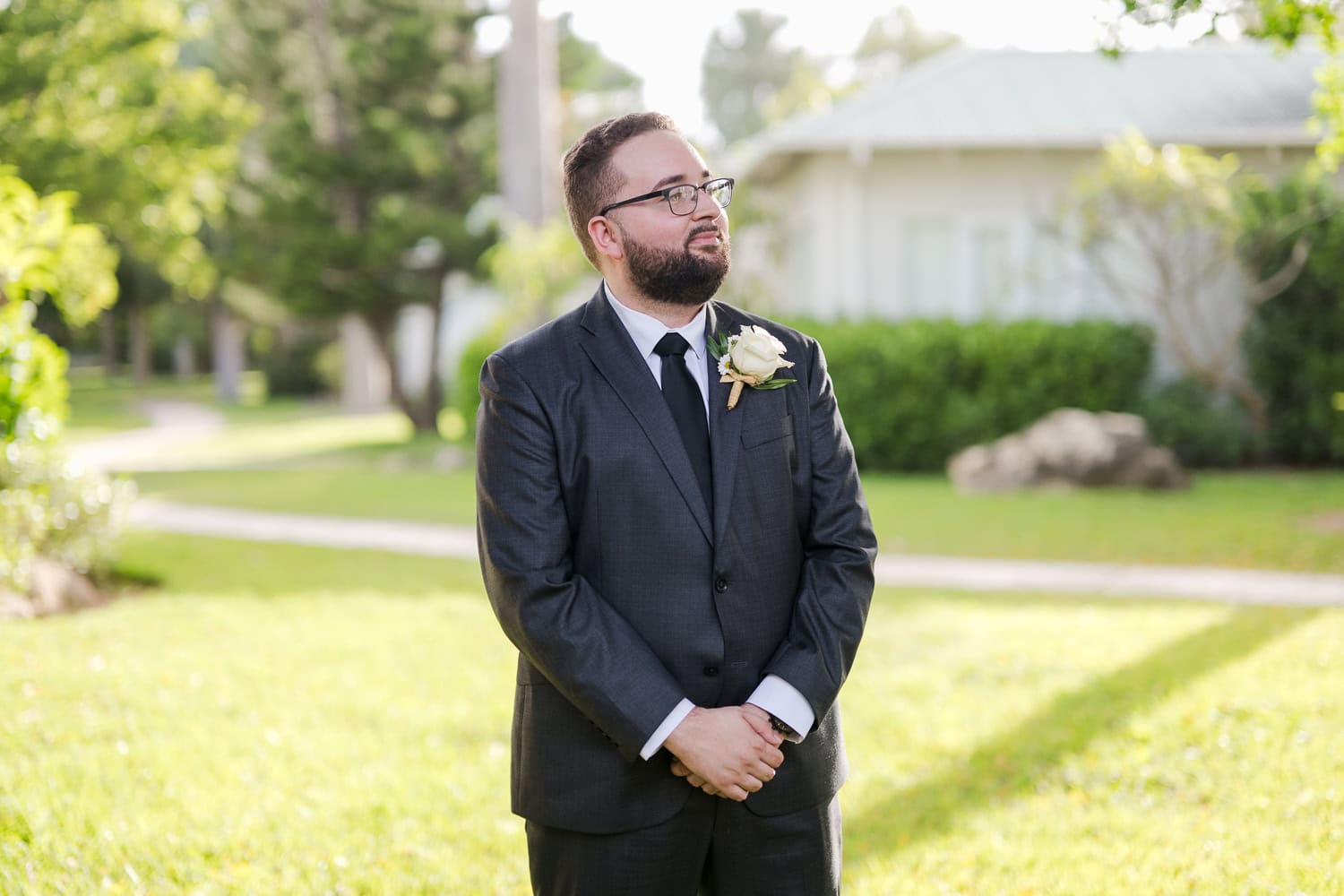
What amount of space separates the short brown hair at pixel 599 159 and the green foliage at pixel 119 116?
30.7ft

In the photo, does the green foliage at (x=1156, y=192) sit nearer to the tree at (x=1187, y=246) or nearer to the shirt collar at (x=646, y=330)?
the tree at (x=1187, y=246)

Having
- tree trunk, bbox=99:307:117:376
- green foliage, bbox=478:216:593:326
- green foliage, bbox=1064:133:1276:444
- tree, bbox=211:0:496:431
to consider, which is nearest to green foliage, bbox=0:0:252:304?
green foliage, bbox=478:216:593:326

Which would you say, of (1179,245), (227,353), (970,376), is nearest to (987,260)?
(970,376)

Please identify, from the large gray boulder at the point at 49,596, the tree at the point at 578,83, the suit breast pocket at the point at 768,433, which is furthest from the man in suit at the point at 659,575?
the tree at the point at 578,83

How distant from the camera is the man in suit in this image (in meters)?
2.62

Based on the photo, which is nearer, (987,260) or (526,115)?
(987,260)

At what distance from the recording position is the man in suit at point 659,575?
2.62 meters

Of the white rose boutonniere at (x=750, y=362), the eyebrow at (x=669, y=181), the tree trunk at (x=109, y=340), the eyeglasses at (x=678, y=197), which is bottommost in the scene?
the tree trunk at (x=109, y=340)

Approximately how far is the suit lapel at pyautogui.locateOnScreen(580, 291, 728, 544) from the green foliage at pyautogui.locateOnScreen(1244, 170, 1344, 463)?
14.4 meters

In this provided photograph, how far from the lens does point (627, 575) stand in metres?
2.71

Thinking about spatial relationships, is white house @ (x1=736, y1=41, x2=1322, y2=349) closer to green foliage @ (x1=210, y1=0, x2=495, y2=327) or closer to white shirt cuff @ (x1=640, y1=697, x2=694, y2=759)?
green foliage @ (x1=210, y1=0, x2=495, y2=327)

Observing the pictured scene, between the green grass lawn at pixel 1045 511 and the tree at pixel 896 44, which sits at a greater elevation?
the tree at pixel 896 44

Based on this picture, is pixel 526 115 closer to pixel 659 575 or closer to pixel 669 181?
pixel 669 181

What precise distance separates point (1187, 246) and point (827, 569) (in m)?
15.4
